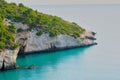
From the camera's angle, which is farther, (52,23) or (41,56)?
(52,23)

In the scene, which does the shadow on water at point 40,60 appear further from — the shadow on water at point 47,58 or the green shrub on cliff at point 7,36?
the green shrub on cliff at point 7,36

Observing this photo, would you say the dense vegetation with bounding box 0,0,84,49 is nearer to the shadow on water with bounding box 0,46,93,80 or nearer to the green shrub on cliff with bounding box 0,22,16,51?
the green shrub on cliff with bounding box 0,22,16,51

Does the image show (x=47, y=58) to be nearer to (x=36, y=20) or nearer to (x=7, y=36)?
(x=36, y=20)

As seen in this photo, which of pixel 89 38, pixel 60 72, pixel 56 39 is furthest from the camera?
pixel 89 38

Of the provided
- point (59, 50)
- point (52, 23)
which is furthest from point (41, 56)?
point (52, 23)

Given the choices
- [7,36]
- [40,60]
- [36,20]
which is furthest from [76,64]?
[36,20]

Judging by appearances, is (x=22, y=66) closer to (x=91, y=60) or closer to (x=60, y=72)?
(x=60, y=72)

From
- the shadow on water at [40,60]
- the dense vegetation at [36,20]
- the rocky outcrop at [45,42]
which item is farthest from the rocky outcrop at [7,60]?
the rocky outcrop at [45,42]
